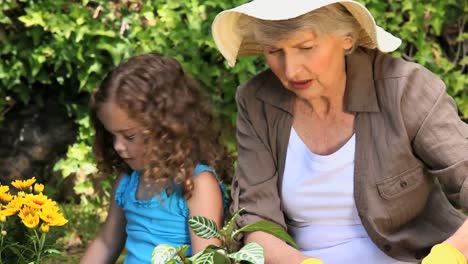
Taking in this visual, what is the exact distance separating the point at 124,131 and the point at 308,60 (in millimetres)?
641

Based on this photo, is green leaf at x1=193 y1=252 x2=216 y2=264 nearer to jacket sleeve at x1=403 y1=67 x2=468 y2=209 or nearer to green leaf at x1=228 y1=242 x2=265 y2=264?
green leaf at x1=228 y1=242 x2=265 y2=264

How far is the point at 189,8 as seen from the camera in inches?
159

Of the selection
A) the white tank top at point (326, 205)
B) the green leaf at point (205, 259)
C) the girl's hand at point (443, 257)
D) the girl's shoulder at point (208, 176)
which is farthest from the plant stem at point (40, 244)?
the girl's hand at point (443, 257)

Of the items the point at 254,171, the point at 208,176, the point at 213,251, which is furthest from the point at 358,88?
the point at 213,251

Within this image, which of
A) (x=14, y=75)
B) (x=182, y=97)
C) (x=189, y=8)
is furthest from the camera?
(x=14, y=75)

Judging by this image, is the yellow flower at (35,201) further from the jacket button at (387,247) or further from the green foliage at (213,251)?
the jacket button at (387,247)

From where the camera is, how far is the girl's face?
2.68 metres

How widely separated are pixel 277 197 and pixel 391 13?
1757mm

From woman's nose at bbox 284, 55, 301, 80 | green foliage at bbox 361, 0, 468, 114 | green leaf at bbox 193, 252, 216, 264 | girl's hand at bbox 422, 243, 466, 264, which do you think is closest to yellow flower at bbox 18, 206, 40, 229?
green leaf at bbox 193, 252, 216, 264

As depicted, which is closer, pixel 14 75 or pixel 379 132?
pixel 379 132

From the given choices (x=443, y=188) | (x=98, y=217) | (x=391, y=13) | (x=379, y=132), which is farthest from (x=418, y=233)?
(x=98, y=217)

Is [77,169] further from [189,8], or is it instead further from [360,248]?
[360,248]

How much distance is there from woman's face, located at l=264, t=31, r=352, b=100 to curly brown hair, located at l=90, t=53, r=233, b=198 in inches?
18.0

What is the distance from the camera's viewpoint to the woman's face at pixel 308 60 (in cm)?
233
